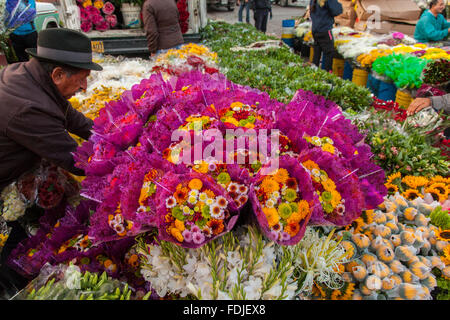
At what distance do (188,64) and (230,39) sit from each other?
3.35 m

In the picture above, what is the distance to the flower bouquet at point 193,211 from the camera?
0.95 meters

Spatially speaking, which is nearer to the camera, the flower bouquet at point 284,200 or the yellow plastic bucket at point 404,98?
the flower bouquet at point 284,200

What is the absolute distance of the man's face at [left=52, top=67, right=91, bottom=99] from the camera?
1.82 meters

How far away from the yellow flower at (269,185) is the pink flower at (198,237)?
28 centimetres

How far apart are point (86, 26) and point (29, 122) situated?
5510mm

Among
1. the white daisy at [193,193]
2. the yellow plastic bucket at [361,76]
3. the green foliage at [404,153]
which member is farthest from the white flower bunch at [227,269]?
the yellow plastic bucket at [361,76]

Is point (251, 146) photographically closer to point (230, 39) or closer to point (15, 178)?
point (15, 178)

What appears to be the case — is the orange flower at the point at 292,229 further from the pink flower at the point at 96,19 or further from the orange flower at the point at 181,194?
the pink flower at the point at 96,19

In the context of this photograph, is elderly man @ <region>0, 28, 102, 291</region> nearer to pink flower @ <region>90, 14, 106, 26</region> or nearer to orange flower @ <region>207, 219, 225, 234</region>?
orange flower @ <region>207, 219, 225, 234</region>

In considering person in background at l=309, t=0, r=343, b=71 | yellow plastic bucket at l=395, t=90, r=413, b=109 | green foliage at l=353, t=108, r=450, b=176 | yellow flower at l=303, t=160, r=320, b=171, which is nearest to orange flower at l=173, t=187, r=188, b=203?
yellow flower at l=303, t=160, r=320, b=171

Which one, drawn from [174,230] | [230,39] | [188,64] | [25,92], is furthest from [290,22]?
[174,230]
